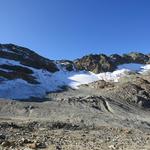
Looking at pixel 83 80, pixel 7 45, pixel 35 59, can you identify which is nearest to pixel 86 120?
pixel 83 80

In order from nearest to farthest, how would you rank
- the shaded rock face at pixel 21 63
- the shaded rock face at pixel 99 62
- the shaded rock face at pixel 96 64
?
1. the shaded rock face at pixel 21 63
2. the shaded rock face at pixel 96 64
3. the shaded rock face at pixel 99 62

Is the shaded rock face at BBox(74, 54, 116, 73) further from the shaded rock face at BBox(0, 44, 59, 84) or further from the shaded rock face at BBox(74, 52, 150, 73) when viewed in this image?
the shaded rock face at BBox(0, 44, 59, 84)

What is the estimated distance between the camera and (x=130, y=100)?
333ft

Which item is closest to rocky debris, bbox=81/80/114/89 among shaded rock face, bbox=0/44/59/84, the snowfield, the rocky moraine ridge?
the snowfield

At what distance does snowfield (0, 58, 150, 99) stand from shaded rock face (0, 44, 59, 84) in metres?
3.06

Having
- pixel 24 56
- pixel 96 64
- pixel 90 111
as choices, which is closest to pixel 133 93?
pixel 90 111

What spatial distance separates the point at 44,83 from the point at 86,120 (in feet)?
189

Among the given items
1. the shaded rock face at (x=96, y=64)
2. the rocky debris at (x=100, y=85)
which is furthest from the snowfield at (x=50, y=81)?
the rocky debris at (x=100, y=85)

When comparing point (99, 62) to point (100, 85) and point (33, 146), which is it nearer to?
point (100, 85)

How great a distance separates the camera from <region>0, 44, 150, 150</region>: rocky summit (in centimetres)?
2930

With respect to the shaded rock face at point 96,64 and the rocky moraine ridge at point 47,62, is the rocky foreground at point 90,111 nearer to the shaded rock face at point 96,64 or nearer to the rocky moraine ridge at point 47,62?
the rocky moraine ridge at point 47,62

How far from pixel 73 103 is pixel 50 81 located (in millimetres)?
39928

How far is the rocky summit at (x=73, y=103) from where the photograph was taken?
2930 centimetres

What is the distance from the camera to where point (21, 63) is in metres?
142
